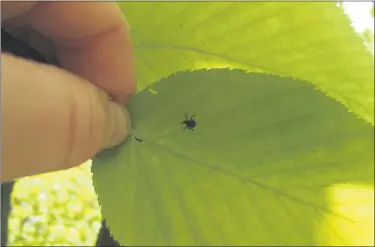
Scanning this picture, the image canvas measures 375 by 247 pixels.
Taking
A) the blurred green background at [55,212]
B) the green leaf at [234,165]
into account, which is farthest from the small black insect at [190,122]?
the blurred green background at [55,212]

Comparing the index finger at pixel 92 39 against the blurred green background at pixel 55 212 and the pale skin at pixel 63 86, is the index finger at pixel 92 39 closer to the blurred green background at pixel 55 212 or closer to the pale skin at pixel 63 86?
the pale skin at pixel 63 86

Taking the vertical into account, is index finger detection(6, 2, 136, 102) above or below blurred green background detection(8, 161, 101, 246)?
above

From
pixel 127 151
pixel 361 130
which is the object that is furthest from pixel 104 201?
pixel 361 130

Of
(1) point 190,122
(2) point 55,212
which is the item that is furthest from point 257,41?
(2) point 55,212

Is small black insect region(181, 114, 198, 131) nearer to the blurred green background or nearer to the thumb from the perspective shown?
the thumb

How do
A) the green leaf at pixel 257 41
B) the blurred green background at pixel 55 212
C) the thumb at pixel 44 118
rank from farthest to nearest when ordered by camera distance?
the blurred green background at pixel 55 212 → the green leaf at pixel 257 41 → the thumb at pixel 44 118

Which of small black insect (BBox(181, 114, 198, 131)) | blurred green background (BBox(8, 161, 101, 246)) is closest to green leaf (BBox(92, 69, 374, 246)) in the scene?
small black insect (BBox(181, 114, 198, 131))

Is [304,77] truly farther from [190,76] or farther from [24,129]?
[24,129]
